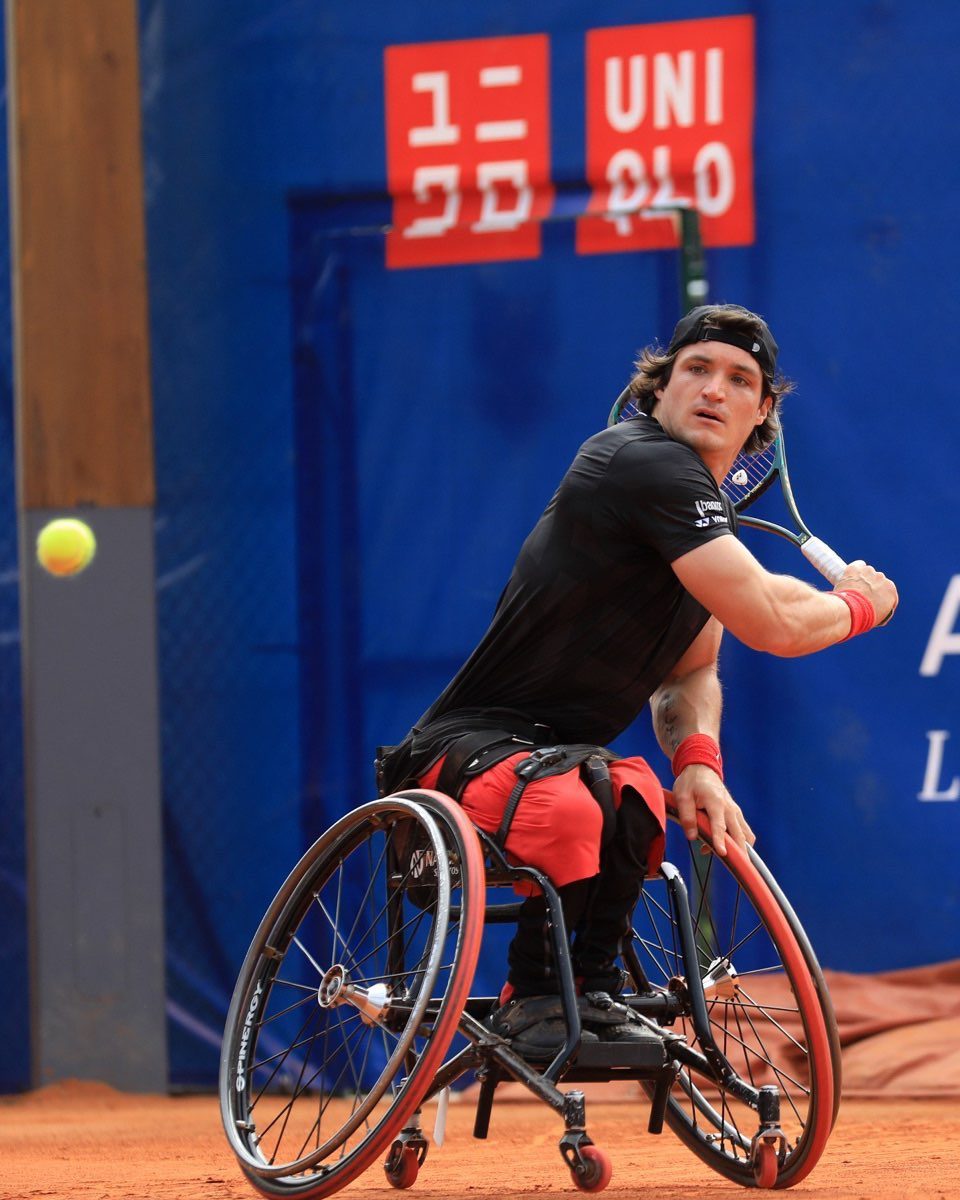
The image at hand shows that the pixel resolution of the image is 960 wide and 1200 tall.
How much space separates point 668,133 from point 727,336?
2230mm

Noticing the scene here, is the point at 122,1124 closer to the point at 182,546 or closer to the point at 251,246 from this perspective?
the point at 182,546

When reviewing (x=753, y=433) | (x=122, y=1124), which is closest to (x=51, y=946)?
(x=122, y=1124)

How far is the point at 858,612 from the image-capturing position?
10.2ft

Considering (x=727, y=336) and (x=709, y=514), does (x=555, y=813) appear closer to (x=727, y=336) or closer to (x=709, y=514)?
(x=709, y=514)

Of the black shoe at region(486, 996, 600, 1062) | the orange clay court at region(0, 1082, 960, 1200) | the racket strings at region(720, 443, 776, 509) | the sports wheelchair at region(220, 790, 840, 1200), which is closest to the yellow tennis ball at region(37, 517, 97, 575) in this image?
the orange clay court at region(0, 1082, 960, 1200)

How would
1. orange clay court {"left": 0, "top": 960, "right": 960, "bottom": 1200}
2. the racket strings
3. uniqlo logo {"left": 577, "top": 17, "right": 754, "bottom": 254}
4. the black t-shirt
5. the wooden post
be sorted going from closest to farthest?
the black t-shirt, orange clay court {"left": 0, "top": 960, "right": 960, "bottom": 1200}, the racket strings, uniqlo logo {"left": 577, "top": 17, "right": 754, "bottom": 254}, the wooden post

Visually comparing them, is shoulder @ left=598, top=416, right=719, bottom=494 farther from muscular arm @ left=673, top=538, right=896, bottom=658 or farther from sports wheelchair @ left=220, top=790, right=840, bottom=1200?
sports wheelchair @ left=220, top=790, right=840, bottom=1200

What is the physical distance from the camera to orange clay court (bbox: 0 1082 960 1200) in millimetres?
3207

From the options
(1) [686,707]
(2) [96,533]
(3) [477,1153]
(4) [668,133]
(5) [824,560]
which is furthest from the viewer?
(2) [96,533]

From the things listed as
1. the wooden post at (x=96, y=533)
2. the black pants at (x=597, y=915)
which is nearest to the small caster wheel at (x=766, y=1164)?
the black pants at (x=597, y=915)

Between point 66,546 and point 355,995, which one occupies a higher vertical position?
point 66,546

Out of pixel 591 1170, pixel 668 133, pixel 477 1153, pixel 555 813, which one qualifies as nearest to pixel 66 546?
pixel 668 133

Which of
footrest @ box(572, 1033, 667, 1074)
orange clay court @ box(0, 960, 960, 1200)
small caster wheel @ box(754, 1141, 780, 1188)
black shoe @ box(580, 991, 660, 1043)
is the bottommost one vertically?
orange clay court @ box(0, 960, 960, 1200)

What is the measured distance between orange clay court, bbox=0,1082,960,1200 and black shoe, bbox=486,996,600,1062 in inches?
14.3
